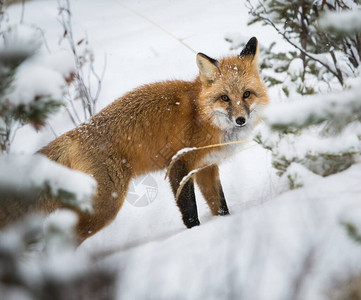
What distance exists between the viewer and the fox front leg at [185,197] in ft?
11.0

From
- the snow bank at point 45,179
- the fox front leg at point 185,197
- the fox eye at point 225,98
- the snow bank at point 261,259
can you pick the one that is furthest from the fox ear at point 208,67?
the snow bank at point 45,179

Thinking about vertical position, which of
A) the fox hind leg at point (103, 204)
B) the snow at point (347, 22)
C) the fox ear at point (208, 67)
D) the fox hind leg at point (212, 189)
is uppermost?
the snow at point (347, 22)

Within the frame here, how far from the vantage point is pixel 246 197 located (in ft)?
11.9

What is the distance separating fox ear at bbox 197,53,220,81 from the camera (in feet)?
11.0

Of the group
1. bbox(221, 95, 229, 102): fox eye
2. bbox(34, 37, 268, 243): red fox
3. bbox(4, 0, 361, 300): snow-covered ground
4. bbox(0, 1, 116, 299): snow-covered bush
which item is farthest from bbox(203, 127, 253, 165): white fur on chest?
bbox(0, 1, 116, 299): snow-covered bush

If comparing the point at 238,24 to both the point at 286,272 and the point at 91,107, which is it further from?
the point at 286,272

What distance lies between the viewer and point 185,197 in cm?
337

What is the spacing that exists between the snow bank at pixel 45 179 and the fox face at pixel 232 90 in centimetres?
212

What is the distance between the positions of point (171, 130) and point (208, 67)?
2.25 feet

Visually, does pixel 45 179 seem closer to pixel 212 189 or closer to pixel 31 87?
pixel 31 87

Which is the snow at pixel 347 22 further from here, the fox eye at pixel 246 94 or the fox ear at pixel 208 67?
the fox ear at pixel 208 67

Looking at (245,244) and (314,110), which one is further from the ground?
(314,110)

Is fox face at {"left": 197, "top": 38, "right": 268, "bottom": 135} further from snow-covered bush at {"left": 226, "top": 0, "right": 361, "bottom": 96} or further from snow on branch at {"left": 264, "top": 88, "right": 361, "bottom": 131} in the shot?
snow on branch at {"left": 264, "top": 88, "right": 361, "bottom": 131}

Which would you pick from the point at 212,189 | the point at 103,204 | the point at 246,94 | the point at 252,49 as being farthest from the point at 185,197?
the point at 252,49
